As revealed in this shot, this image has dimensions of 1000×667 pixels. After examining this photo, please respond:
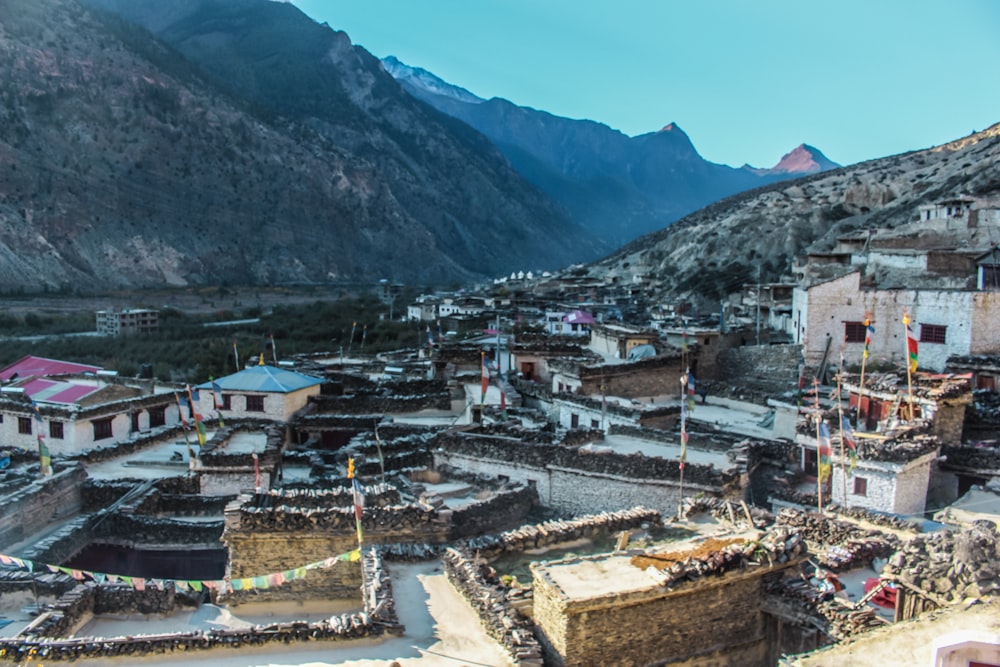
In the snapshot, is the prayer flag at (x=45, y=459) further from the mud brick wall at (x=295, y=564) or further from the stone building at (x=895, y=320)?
the stone building at (x=895, y=320)

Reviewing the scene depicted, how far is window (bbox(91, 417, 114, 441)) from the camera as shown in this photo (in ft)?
75.8

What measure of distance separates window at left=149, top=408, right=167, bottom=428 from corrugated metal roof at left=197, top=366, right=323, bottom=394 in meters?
2.24

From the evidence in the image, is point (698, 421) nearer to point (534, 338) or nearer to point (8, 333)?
point (534, 338)

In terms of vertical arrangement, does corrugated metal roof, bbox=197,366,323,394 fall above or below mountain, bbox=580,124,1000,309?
below

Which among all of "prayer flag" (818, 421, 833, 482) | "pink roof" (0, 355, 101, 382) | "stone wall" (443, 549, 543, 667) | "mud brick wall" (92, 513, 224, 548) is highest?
"prayer flag" (818, 421, 833, 482)

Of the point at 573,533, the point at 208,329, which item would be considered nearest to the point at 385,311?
the point at 208,329

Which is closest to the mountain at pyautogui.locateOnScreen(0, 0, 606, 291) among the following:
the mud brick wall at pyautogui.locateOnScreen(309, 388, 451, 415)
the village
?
the mud brick wall at pyautogui.locateOnScreen(309, 388, 451, 415)

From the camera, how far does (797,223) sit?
68875mm

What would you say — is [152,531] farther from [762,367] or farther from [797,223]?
[797,223]

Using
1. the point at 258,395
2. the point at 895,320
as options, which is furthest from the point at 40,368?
the point at 895,320

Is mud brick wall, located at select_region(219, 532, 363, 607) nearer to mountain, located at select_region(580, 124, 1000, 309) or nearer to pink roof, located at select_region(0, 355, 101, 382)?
pink roof, located at select_region(0, 355, 101, 382)

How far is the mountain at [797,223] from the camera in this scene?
2418 inches

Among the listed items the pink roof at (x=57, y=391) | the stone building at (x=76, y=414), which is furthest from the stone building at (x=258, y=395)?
the pink roof at (x=57, y=391)

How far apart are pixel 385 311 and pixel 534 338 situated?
1905 inches
